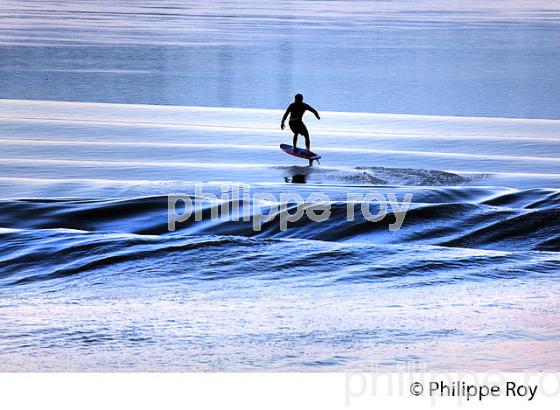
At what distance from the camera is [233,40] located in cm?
4369

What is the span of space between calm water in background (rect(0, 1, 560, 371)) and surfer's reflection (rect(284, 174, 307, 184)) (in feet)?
0.10

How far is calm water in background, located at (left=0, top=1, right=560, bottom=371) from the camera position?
308 inches

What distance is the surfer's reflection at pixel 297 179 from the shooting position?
1520 cm

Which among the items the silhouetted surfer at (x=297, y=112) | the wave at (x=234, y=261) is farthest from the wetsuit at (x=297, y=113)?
the wave at (x=234, y=261)

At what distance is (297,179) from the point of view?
15.5 m

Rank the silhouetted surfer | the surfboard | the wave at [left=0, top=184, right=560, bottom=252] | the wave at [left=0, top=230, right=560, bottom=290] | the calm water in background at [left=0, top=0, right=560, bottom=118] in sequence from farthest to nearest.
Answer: the calm water in background at [left=0, top=0, right=560, bottom=118] < the surfboard < the silhouetted surfer < the wave at [left=0, top=184, right=560, bottom=252] < the wave at [left=0, top=230, right=560, bottom=290]

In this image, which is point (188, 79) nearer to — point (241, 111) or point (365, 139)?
point (241, 111)

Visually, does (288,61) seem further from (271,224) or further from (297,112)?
(271,224)

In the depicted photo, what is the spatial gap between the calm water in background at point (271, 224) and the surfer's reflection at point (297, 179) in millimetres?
30

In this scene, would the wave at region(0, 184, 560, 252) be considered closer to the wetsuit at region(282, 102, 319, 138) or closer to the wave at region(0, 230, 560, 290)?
the wave at region(0, 230, 560, 290)

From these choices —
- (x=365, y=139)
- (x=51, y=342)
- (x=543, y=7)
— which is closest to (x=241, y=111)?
(x=365, y=139)

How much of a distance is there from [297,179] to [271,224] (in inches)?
132

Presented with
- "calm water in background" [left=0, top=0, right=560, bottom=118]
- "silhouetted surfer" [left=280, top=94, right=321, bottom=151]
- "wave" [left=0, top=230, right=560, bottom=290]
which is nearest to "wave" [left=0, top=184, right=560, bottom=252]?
"wave" [left=0, top=230, right=560, bottom=290]

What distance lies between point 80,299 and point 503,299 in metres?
3.58
